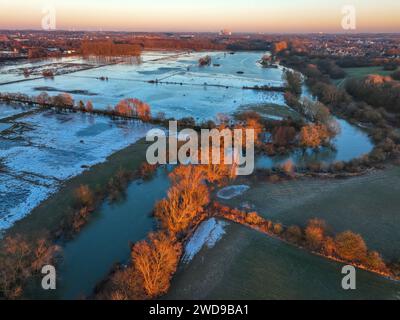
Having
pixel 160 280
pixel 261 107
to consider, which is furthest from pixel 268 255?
pixel 261 107

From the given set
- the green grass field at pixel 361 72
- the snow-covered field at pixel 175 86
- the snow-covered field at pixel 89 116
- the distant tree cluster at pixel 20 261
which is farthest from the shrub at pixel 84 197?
the green grass field at pixel 361 72

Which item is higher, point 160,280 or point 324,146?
point 324,146

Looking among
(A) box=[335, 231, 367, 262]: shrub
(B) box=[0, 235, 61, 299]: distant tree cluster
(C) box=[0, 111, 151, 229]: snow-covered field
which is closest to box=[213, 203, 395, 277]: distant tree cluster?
(A) box=[335, 231, 367, 262]: shrub

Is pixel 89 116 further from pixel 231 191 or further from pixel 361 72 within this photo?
pixel 361 72

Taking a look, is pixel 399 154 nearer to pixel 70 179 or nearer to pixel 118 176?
pixel 118 176

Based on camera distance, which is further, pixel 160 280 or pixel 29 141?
pixel 29 141

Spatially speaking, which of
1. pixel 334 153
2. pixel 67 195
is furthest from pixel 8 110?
pixel 334 153

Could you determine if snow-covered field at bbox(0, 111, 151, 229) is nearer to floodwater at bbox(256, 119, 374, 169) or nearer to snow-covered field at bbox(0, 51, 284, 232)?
snow-covered field at bbox(0, 51, 284, 232)

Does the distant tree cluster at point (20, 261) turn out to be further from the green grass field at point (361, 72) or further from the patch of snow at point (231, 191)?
the green grass field at point (361, 72)
